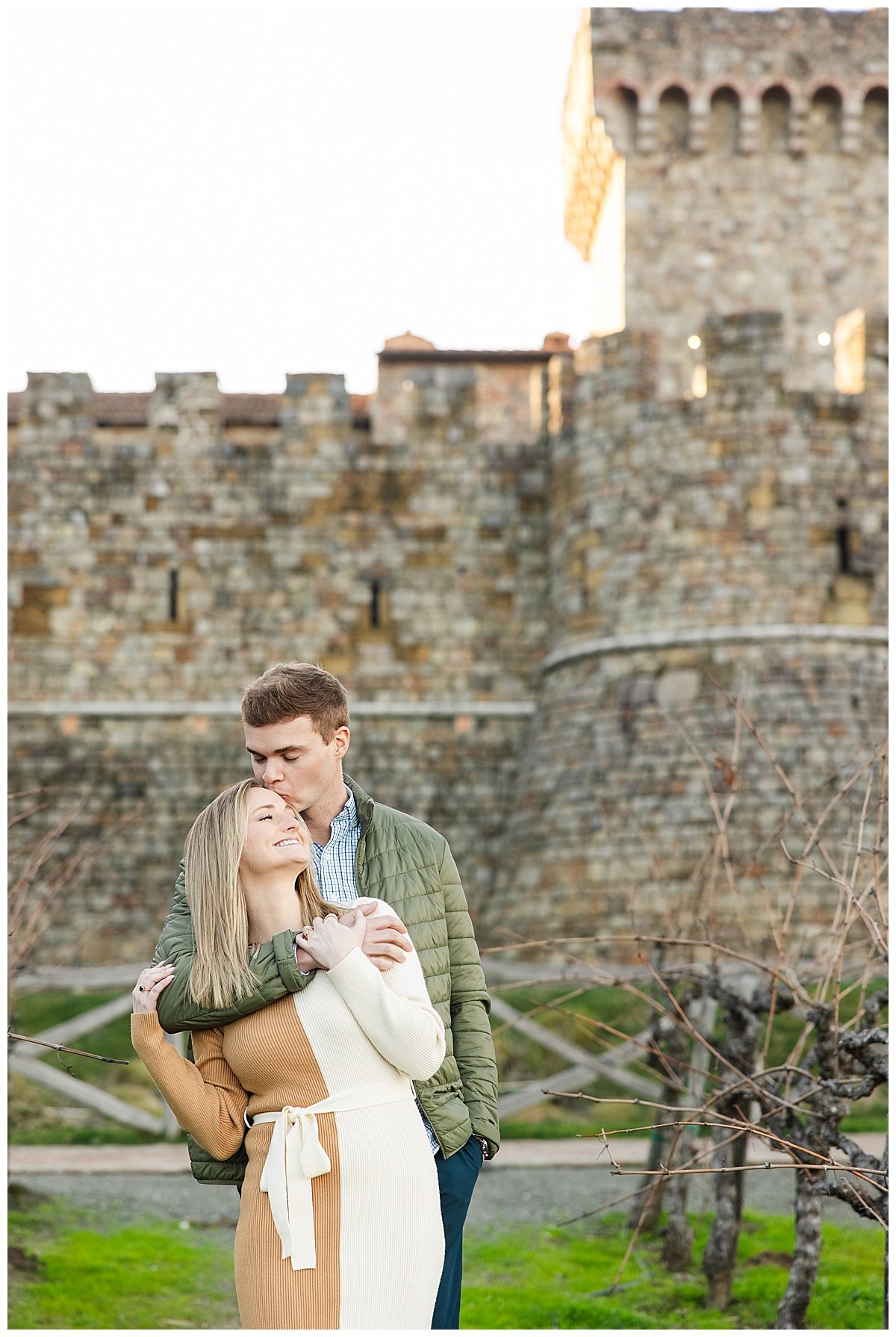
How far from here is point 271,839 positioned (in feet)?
9.96

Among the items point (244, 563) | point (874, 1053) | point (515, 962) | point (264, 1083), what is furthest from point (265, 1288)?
point (244, 563)

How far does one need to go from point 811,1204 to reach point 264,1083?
110 inches

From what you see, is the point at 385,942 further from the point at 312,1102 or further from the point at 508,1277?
the point at 508,1277

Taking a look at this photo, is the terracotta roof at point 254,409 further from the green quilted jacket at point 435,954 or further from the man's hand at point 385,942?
the man's hand at point 385,942

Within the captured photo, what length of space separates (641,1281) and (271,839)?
4.16m

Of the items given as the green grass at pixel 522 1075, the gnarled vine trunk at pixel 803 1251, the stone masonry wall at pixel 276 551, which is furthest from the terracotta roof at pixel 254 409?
the gnarled vine trunk at pixel 803 1251

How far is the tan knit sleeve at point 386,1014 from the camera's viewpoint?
289cm

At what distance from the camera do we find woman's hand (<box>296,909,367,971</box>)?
9.49ft

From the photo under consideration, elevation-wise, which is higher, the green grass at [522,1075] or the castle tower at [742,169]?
the castle tower at [742,169]

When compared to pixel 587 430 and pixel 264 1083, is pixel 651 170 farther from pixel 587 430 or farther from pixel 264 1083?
pixel 264 1083

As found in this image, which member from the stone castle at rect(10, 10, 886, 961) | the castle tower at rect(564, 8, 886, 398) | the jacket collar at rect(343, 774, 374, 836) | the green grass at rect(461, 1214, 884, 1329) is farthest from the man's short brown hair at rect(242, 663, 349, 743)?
the castle tower at rect(564, 8, 886, 398)

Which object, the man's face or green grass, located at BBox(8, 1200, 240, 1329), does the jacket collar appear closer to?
the man's face

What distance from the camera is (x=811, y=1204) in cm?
507

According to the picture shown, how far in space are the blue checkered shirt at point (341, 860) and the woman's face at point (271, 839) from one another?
215mm
